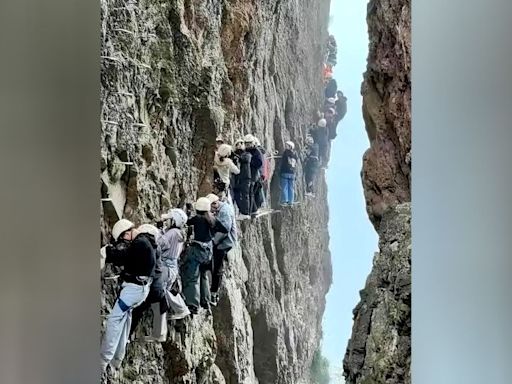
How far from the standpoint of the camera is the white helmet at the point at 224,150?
6.39 ft

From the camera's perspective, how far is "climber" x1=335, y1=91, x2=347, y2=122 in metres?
1.87

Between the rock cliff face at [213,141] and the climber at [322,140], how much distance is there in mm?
62

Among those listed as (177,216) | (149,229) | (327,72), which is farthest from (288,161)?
(149,229)

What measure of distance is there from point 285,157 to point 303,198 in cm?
16

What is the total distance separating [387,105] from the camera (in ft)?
6.05

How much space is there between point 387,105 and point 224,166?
2.02 feet

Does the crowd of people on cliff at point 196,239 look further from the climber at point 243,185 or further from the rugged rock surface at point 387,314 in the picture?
the rugged rock surface at point 387,314

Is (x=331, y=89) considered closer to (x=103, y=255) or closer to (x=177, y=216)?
(x=177, y=216)

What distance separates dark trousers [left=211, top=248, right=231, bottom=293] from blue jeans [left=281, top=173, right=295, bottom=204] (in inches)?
11.1

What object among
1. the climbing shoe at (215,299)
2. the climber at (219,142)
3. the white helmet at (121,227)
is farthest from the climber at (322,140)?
the white helmet at (121,227)

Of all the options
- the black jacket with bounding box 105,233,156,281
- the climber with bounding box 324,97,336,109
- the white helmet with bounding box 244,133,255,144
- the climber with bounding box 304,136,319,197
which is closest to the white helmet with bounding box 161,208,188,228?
the black jacket with bounding box 105,233,156,281
